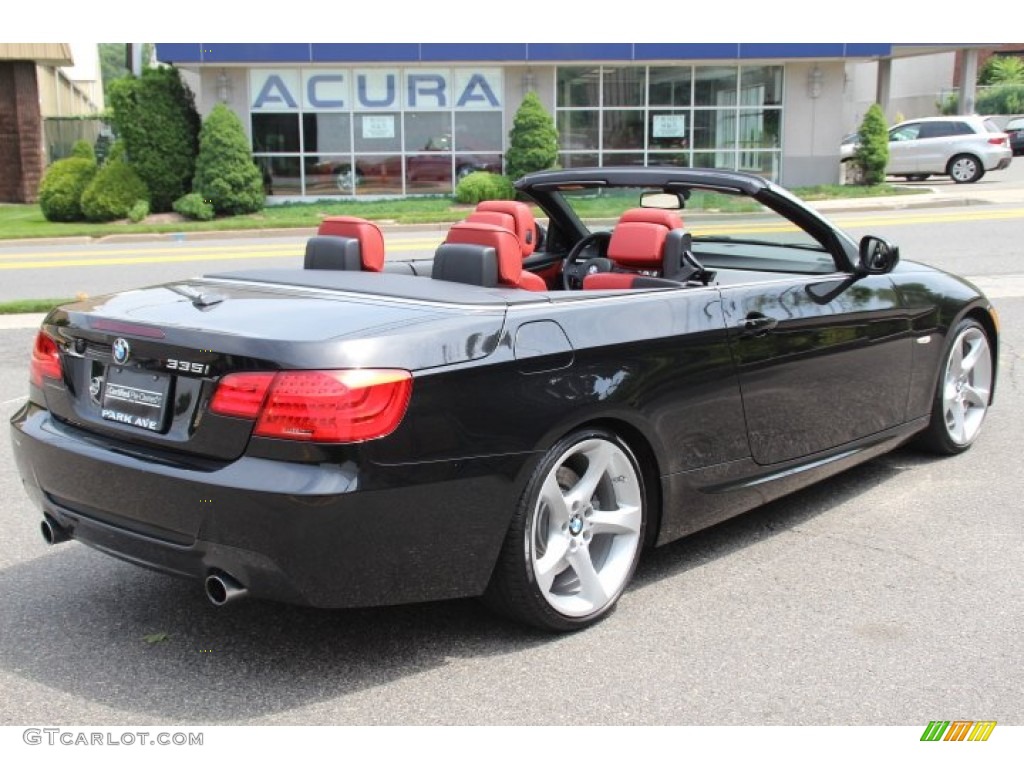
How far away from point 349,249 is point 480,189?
65.6 ft

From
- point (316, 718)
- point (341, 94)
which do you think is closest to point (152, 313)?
point (316, 718)

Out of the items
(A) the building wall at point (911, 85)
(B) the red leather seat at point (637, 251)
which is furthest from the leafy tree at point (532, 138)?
(A) the building wall at point (911, 85)

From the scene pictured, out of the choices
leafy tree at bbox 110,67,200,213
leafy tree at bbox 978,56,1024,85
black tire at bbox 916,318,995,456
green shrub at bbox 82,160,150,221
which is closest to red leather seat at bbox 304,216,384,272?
black tire at bbox 916,318,995,456

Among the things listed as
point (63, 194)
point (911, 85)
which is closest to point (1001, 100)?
point (911, 85)

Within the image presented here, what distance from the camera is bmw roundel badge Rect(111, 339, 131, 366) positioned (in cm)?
366

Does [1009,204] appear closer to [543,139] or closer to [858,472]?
[543,139]

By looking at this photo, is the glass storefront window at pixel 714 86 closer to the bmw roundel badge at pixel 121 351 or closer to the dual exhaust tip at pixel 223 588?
the bmw roundel badge at pixel 121 351

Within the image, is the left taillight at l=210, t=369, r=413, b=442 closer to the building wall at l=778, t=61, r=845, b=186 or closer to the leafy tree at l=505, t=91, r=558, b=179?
the leafy tree at l=505, t=91, r=558, b=179

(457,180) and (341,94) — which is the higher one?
(341,94)

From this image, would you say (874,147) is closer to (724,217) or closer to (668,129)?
(668,129)

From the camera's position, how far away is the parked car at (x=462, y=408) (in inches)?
130

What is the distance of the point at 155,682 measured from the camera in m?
3.54

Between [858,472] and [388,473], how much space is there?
10.7 ft

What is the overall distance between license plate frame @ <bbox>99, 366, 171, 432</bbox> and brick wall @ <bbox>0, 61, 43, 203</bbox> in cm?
2873
